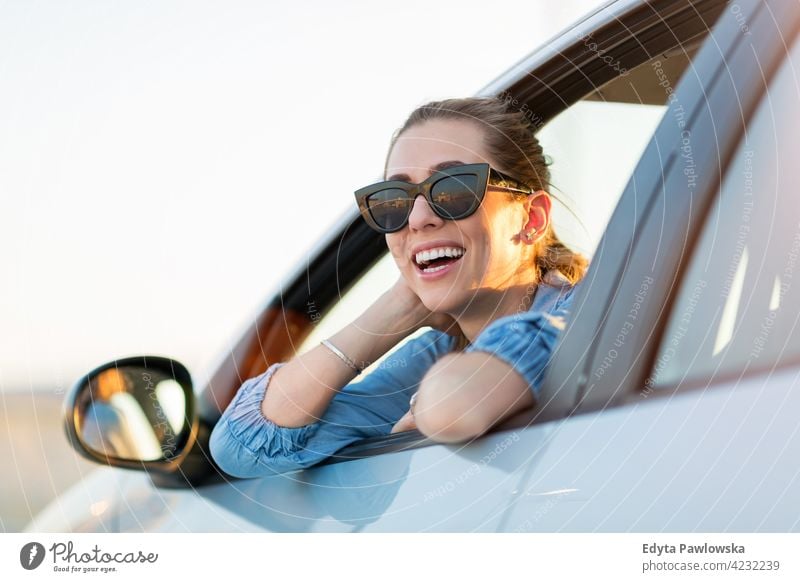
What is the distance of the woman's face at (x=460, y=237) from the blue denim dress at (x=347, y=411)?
0.07m

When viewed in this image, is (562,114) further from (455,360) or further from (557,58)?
(455,360)

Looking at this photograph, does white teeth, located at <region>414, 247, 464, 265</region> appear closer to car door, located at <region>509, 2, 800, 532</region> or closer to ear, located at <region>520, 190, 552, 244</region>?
ear, located at <region>520, 190, 552, 244</region>

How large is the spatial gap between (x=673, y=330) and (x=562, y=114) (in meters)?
0.61

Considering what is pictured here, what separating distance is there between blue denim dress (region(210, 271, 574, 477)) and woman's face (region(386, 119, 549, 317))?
7 cm

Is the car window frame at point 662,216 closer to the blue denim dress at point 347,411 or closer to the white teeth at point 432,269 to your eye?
the blue denim dress at point 347,411

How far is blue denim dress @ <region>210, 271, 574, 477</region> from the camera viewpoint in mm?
1162

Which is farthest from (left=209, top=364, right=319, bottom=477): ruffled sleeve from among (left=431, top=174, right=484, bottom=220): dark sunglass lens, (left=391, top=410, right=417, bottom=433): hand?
(left=431, top=174, right=484, bottom=220): dark sunglass lens

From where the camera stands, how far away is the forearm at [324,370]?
126cm

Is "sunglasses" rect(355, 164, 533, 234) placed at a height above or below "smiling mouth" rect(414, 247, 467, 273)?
above

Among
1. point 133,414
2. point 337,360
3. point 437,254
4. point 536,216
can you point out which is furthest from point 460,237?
point 133,414

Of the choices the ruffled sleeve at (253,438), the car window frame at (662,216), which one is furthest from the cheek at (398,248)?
the car window frame at (662,216)

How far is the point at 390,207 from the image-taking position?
4.30 ft

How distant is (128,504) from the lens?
1437 mm
